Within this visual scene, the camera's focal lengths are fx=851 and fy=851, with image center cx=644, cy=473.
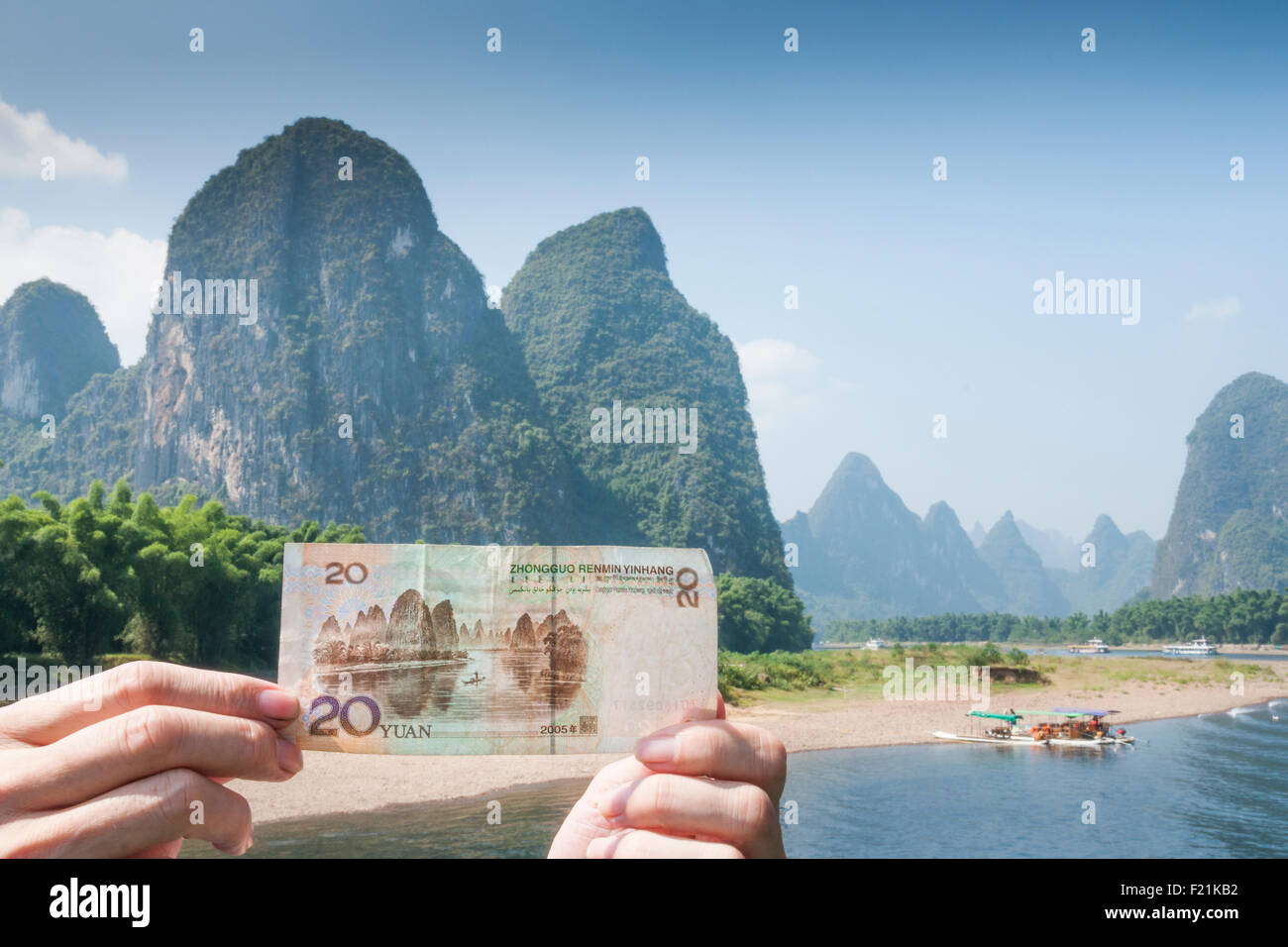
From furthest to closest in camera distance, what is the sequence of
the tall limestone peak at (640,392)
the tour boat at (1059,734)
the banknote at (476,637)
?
the tall limestone peak at (640,392)
the tour boat at (1059,734)
the banknote at (476,637)

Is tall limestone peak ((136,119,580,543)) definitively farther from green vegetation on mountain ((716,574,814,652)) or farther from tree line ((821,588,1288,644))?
tree line ((821,588,1288,644))

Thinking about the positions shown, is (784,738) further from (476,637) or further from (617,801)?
(617,801)

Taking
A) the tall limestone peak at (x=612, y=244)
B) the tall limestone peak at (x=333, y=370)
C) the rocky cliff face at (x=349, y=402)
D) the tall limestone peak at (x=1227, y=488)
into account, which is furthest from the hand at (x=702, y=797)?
the tall limestone peak at (x=1227, y=488)

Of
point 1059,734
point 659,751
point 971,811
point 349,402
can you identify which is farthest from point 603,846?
point 349,402

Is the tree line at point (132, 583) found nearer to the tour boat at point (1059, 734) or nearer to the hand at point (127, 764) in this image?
the hand at point (127, 764)

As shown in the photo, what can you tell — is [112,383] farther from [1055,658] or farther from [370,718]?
[370,718]

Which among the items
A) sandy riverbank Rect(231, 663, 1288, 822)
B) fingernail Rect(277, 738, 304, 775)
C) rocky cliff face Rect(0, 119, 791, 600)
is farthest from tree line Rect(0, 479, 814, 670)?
rocky cliff face Rect(0, 119, 791, 600)
